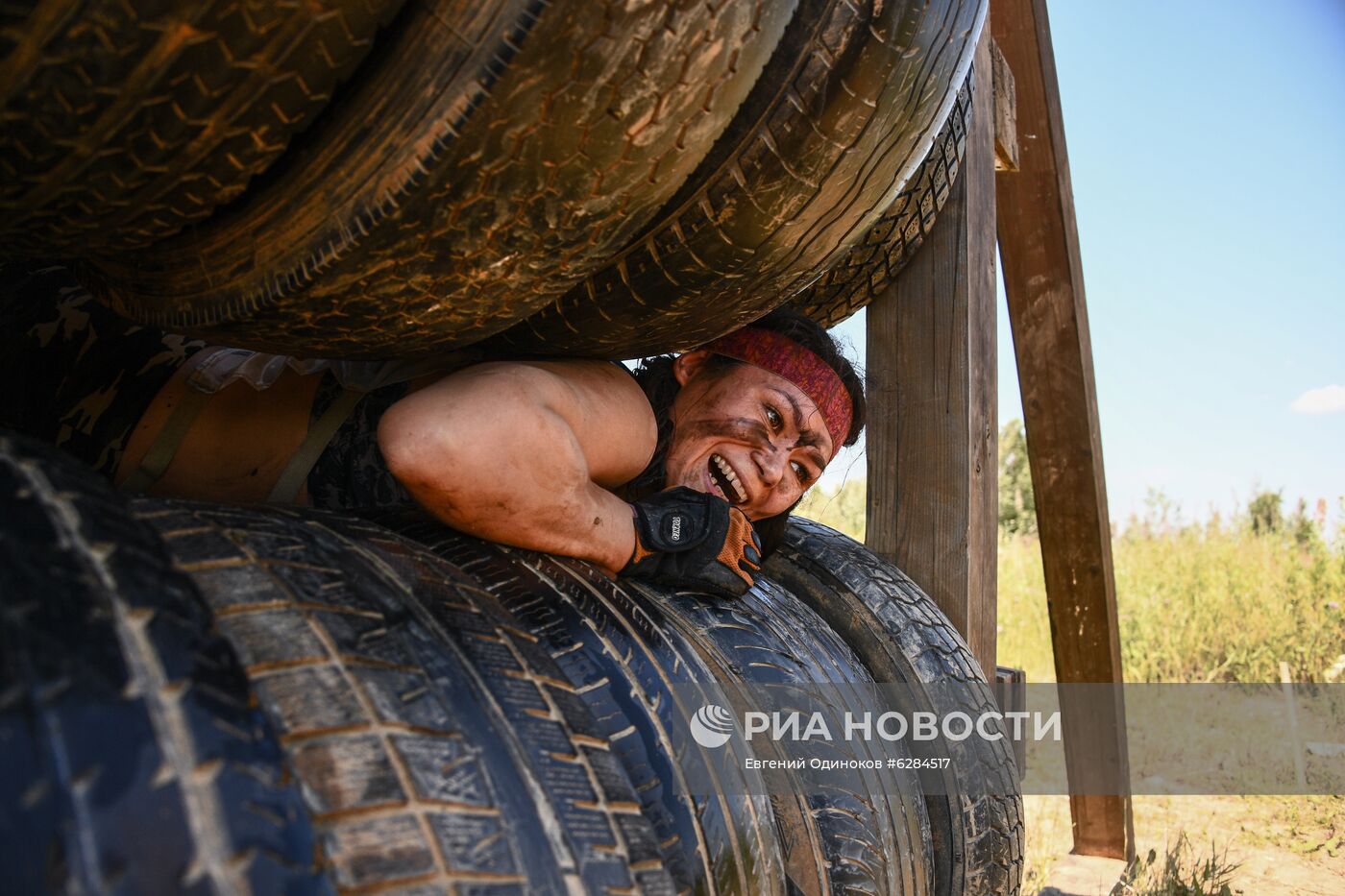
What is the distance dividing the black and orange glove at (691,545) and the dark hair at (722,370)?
0.89 ft

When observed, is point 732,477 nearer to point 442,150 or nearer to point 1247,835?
point 442,150

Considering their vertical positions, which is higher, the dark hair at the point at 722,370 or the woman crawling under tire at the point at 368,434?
the dark hair at the point at 722,370

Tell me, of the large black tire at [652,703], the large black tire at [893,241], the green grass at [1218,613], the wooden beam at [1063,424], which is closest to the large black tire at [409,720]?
the large black tire at [652,703]

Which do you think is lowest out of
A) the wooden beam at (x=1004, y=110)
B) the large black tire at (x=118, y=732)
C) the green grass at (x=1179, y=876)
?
the green grass at (x=1179, y=876)

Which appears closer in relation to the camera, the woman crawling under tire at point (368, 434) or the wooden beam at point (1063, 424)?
the woman crawling under tire at point (368, 434)

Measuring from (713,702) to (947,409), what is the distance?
1322mm

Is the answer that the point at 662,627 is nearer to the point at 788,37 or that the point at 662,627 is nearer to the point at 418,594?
the point at 418,594

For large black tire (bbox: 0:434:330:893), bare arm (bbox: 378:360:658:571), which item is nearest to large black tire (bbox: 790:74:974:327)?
bare arm (bbox: 378:360:658:571)

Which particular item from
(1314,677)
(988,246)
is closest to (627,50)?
(988,246)

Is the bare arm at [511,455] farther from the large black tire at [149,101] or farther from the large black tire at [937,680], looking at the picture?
the large black tire at [937,680]

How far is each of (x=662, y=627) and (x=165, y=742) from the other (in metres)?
0.84

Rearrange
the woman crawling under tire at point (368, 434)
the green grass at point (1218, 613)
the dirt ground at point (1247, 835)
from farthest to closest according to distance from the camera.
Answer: the green grass at point (1218, 613) < the dirt ground at point (1247, 835) < the woman crawling under tire at point (368, 434)

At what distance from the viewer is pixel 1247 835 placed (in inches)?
159

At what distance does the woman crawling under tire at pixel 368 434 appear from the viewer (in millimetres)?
1360
